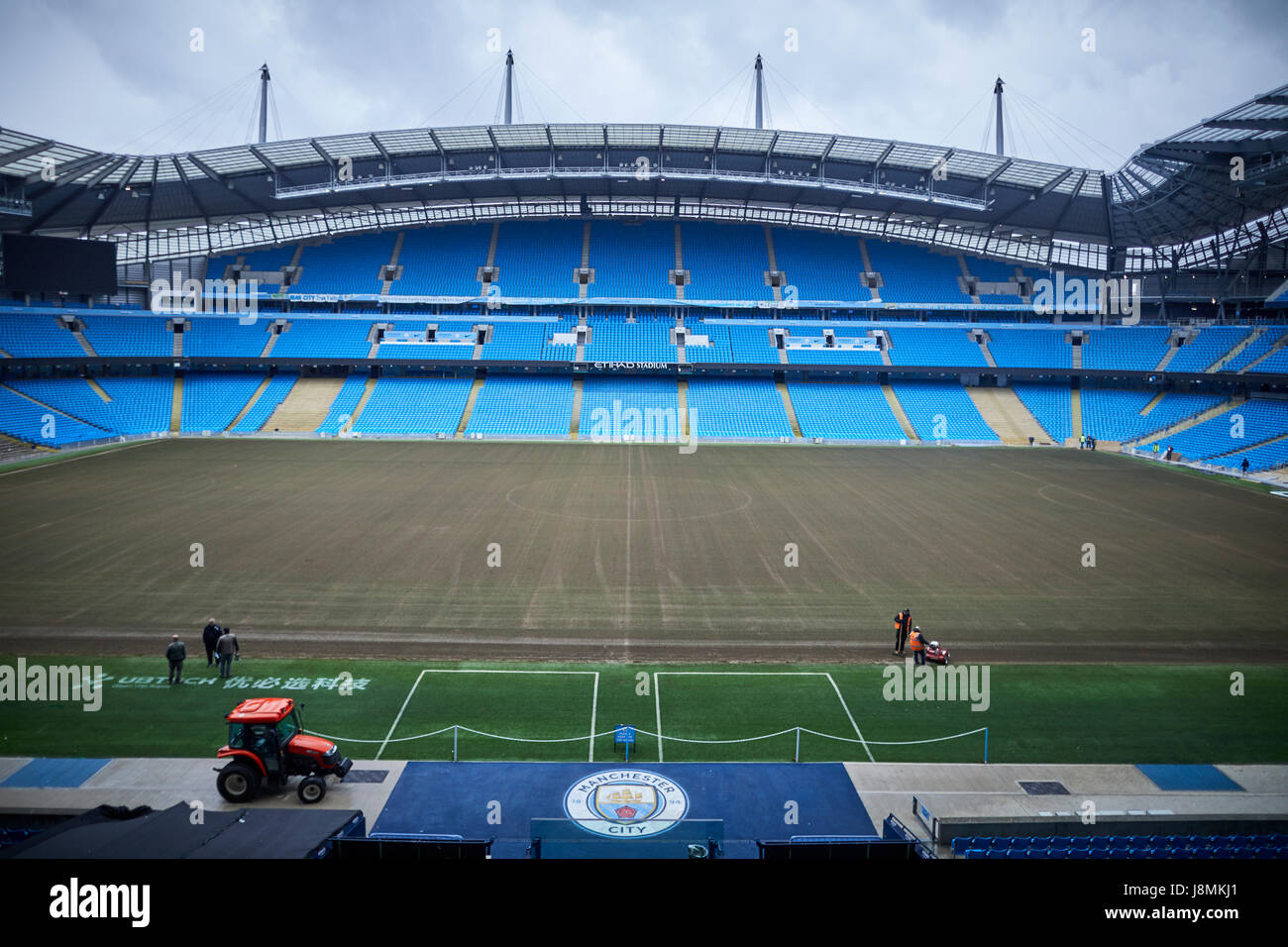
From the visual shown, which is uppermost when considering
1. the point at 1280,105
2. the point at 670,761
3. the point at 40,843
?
the point at 1280,105

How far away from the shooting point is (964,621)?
64.4ft

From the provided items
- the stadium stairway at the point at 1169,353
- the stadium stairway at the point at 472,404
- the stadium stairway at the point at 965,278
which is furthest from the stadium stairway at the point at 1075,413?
the stadium stairway at the point at 472,404

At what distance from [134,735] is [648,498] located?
23607 millimetres

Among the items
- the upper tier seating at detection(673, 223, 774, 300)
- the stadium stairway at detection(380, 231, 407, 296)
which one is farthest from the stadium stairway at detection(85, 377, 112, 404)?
the upper tier seating at detection(673, 223, 774, 300)

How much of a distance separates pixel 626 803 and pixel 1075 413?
62.7 m

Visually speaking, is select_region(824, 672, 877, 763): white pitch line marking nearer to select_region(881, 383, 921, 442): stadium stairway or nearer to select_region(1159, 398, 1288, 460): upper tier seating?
select_region(881, 383, 921, 442): stadium stairway

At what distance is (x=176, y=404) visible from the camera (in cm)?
6012

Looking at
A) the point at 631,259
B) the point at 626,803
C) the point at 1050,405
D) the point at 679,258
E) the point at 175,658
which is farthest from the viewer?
the point at 679,258

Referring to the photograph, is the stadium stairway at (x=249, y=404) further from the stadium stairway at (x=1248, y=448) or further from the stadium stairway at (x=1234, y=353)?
the stadium stairway at (x=1234, y=353)

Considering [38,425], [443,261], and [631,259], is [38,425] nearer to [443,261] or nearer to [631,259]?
[443,261]

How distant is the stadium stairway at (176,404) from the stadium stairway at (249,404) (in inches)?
152

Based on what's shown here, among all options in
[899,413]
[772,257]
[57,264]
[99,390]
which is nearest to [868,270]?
[772,257]
